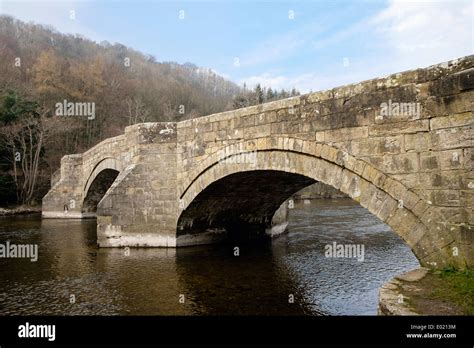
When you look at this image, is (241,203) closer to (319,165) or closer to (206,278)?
(206,278)

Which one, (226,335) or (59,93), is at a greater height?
(59,93)

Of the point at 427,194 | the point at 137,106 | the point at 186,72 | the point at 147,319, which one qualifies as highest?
the point at 186,72

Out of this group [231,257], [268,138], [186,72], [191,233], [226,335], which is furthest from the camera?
[186,72]

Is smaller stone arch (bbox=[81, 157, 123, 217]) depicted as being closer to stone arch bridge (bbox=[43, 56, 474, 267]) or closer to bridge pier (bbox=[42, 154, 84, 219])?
bridge pier (bbox=[42, 154, 84, 219])

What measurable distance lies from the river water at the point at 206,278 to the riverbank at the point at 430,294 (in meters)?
1.79

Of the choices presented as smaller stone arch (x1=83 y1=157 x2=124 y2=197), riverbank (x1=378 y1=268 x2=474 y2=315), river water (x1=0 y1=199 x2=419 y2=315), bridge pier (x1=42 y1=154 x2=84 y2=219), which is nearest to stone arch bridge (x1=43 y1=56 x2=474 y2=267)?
riverbank (x1=378 y1=268 x2=474 y2=315)

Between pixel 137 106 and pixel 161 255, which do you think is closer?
pixel 161 255

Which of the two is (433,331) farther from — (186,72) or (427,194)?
(186,72)

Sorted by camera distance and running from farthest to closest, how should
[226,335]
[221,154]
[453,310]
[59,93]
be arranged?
[59,93] < [221,154] < [226,335] < [453,310]

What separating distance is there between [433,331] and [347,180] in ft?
9.19

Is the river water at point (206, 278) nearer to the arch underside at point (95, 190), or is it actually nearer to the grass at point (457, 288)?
the grass at point (457, 288)

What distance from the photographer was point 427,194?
4.54 metres

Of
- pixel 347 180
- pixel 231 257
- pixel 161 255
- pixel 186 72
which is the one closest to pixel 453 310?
pixel 347 180

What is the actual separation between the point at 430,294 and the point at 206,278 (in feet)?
15.5
